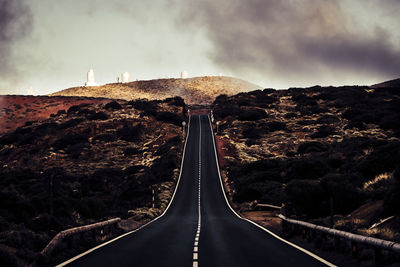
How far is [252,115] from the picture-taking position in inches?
3575

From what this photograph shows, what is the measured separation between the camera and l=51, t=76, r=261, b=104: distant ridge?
174 meters

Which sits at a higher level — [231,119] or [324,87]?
[324,87]

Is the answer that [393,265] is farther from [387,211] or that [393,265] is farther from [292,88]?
[292,88]

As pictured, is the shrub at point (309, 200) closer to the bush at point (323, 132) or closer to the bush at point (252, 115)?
the bush at point (323, 132)

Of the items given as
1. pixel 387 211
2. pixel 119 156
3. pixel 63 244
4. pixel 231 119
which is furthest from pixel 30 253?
pixel 231 119

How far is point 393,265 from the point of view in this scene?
962cm

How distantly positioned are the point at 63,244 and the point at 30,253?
7.61 feet

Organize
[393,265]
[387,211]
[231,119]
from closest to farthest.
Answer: [393,265], [387,211], [231,119]

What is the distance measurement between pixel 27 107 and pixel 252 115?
6230 cm

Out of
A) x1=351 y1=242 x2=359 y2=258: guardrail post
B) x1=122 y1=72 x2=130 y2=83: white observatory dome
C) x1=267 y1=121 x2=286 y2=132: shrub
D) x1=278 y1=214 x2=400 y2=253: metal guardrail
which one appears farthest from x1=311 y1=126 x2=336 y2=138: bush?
x1=122 y1=72 x2=130 y2=83: white observatory dome

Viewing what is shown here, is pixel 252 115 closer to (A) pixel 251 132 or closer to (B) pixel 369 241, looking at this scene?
(A) pixel 251 132

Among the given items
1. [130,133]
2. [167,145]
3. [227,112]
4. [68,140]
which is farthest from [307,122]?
[68,140]

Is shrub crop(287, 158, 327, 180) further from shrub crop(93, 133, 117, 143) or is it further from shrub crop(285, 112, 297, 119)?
shrub crop(285, 112, 297, 119)

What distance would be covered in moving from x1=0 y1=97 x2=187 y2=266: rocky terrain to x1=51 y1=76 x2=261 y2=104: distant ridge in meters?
65.3
